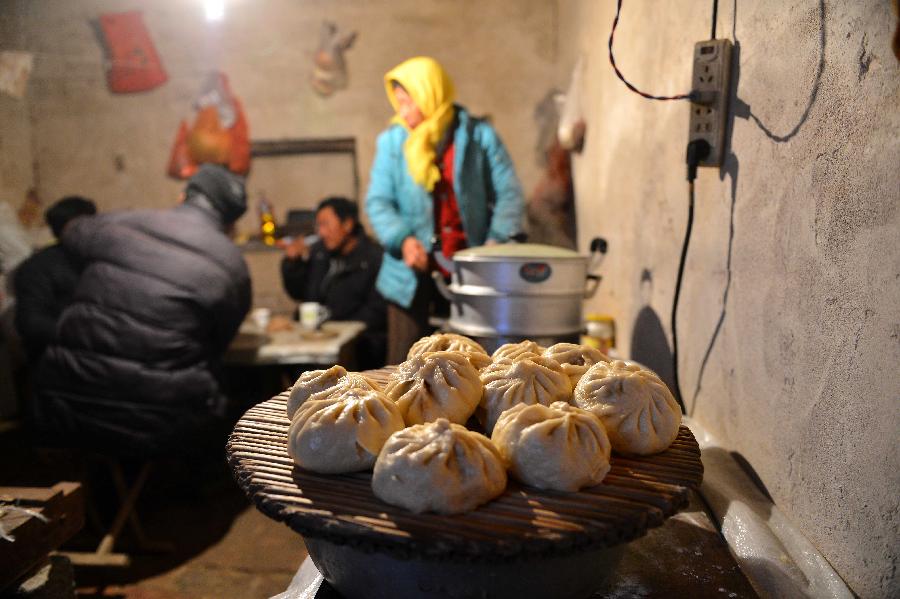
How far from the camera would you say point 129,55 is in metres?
5.78

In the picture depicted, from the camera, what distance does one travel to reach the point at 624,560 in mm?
1282

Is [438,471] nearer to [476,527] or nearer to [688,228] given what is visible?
[476,527]

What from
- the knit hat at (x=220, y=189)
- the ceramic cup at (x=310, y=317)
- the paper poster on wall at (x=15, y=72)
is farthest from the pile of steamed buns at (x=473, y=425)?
the paper poster on wall at (x=15, y=72)

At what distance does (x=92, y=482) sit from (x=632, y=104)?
3.97m

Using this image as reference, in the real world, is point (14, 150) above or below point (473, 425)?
above

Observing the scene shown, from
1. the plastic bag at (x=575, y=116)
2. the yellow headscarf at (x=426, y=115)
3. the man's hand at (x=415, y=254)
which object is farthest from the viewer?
the plastic bag at (x=575, y=116)

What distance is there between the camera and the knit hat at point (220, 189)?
3518 mm

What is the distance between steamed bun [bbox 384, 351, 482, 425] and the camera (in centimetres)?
117

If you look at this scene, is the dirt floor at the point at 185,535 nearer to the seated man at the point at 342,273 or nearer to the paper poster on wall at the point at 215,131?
the seated man at the point at 342,273

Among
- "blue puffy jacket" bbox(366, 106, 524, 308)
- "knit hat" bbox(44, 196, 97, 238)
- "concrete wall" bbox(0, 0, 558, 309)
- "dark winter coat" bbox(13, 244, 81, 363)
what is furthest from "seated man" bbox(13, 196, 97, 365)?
"concrete wall" bbox(0, 0, 558, 309)

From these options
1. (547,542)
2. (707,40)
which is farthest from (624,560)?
(707,40)

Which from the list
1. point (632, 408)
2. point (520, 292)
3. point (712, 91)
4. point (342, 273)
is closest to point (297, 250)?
point (342, 273)

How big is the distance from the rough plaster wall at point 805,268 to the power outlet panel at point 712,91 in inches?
2.5

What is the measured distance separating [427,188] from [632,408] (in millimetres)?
2612
